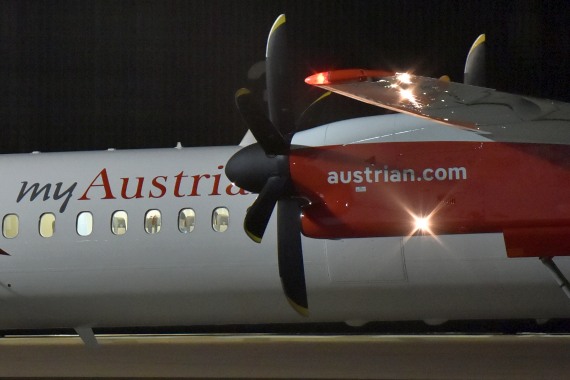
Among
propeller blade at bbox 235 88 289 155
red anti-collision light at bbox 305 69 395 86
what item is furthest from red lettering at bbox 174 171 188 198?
red anti-collision light at bbox 305 69 395 86

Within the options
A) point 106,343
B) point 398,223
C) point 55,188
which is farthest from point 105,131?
point 398,223

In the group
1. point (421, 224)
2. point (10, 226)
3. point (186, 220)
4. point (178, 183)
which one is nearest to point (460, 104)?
point (421, 224)

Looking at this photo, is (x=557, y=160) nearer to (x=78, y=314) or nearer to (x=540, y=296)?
(x=540, y=296)

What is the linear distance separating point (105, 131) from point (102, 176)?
57.9ft

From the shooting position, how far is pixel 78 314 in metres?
17.6

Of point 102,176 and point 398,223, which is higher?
point 102,176

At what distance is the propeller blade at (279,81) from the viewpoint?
1438 cm

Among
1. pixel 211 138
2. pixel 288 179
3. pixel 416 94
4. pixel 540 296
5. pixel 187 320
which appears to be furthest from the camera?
pixel 211 138

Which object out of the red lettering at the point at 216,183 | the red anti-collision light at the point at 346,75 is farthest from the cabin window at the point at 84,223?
the red anti-collision light at the point at 346,75

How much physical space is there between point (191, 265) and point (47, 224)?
282 centimetres

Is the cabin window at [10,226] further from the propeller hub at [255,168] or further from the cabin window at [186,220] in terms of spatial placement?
the propeller hub at [255,168]

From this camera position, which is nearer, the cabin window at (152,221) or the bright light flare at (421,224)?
the bright light flare at (421,224)

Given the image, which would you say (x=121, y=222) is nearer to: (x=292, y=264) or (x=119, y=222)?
(x=119, y=222)

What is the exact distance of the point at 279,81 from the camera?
14.5 meters
